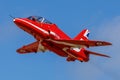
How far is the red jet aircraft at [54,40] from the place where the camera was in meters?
89.8

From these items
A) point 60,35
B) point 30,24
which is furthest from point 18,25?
point 60,35

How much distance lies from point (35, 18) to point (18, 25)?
368cm

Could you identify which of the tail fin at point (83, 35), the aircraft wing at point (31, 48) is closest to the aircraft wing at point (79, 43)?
the aircraft wing at point (31, 48)

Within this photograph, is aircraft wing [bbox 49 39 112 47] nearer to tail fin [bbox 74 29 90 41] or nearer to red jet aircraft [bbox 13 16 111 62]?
red jet aircraft [bbox 13 16 111 62]

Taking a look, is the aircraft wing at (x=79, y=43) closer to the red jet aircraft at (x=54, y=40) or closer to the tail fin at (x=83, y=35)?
the red jet aircraft at (x=54, y=40)

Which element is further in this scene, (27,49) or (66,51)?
(27,49)

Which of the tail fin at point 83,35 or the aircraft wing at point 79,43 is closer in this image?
the aircraft wing at point 79,43

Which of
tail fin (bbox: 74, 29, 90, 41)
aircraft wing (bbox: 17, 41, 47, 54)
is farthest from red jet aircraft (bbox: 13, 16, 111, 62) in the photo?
tail fin (bbox: 74, 29, 90, 41)

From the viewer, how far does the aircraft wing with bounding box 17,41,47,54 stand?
95.4 metres

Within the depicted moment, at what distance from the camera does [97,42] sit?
90125 millimetres

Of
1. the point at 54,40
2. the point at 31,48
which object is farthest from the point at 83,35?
the point at 54,40

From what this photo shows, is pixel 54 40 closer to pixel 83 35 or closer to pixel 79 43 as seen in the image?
pixel 79 43

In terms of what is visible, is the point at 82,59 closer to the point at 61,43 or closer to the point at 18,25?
the point at 61,43

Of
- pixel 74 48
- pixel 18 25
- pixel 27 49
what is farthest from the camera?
pixel 27 49
